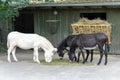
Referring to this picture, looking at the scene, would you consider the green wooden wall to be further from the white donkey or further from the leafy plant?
the white donkey

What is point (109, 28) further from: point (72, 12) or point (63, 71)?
point (63, 71)

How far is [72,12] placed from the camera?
60.1ft

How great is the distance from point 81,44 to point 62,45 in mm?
1045

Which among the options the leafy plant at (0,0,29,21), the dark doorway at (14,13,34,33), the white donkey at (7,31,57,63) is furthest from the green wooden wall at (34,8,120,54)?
the white donkey at (7,31,57,63)

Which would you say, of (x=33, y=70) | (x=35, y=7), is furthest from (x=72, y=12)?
(x=33, y=70)

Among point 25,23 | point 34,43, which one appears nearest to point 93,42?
point 34,43

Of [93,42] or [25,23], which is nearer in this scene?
[93,42]

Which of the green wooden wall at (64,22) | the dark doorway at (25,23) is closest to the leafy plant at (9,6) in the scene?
the green wooden wall at (64,22)

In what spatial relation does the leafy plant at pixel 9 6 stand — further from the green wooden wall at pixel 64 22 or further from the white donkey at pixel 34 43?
the green wooden wall at pixel 64 22

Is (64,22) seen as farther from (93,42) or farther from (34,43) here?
(93,42)

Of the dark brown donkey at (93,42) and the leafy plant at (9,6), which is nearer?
the dark brown donkey at (93,42)

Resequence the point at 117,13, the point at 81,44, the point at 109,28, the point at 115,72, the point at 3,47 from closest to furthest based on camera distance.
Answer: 1. the point at 115,72
2. the point at 81,44
3. the point at 109,28
4. the point at 117,13
5. the point at 3,47

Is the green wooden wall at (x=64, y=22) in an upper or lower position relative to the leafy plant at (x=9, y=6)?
lower

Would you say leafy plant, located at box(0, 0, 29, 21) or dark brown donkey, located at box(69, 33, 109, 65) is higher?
leafy plant, located at box(0, 0, 29, 21)
